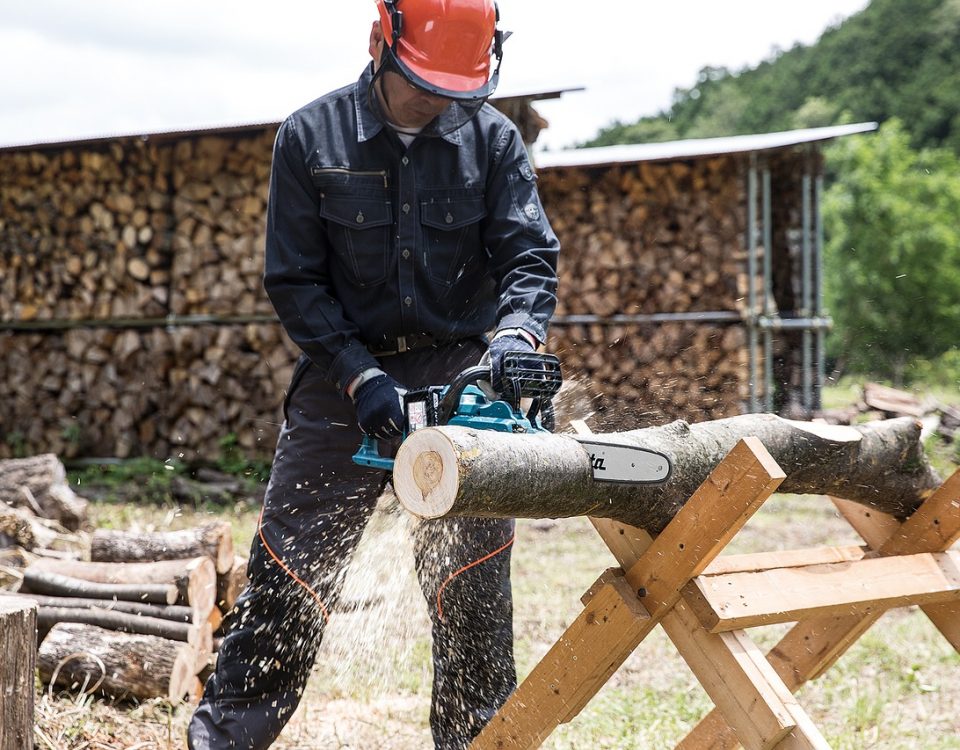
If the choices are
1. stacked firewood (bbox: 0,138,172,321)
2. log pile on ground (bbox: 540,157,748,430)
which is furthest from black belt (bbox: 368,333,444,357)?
log pile on ground (bbox: 540,157,748,430)

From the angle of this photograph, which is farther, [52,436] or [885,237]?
[885,237]

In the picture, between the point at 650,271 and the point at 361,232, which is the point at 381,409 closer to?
the point at 361,232

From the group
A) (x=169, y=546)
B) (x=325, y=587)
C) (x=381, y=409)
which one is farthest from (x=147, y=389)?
(x=381, y=409)

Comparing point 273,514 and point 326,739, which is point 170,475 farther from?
point 273,514

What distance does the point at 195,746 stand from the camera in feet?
7.75

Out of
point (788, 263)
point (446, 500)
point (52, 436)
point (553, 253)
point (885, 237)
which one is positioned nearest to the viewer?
point (446, 500)

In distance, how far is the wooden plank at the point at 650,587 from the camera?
177cm

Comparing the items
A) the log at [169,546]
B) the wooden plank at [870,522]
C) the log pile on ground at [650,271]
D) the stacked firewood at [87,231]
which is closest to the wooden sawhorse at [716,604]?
the wooden plank at [870,522]

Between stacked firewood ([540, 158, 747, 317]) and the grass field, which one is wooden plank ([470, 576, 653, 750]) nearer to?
the grass field

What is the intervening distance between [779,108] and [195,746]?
154 feet

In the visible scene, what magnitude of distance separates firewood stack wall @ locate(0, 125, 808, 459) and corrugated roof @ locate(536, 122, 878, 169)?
6.0 inches

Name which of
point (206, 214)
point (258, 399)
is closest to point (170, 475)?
point (258, 399)

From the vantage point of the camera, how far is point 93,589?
11.3 feet

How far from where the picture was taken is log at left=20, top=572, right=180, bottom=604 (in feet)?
11.1
